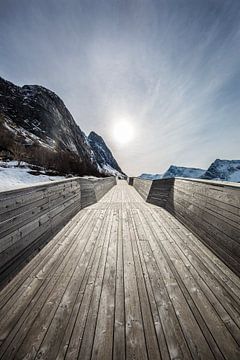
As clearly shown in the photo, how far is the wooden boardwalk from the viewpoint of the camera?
120 centimetres

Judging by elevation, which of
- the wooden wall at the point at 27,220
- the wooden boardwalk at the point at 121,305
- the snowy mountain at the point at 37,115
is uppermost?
the snowy mountain at the point at 37,115

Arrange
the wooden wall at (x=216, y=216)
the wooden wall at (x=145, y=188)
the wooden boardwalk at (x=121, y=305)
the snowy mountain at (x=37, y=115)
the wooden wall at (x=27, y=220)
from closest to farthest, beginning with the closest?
the wooden boardwalk at (x=121, y=305), the wooden wall at (x=27, y=220), the wooden wall at (x=216, y=216), the wooden wall at (x=145, y=188), the snowy mountain at (x=37, y=115)

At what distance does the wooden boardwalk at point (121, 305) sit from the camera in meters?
1.20

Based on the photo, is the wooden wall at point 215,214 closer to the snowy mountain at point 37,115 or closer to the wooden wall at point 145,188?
the wooden wall at point 145,188

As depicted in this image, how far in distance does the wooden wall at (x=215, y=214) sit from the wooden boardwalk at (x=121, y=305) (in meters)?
0.22

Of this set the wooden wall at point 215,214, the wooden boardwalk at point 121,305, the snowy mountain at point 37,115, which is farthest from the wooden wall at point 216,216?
the snowy mountain at point 37,115

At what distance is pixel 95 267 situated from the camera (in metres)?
2.21

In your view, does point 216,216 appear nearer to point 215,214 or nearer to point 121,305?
point 215,214

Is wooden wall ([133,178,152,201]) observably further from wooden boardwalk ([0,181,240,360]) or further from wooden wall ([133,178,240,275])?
wooden boardwalk ([0,181,240,360])

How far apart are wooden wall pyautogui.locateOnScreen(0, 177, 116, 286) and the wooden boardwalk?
0.61ft

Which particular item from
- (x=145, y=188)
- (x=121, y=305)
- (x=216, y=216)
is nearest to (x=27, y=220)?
(x=121, y=305)

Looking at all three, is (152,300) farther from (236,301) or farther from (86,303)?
(236,301)

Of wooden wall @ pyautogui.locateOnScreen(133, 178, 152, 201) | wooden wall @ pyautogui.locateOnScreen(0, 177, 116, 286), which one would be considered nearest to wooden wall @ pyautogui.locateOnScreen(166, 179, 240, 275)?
wooden wall @ pyautogui.locateOnScreen(0, 177, 116, 286)

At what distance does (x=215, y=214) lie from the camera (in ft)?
9.39
